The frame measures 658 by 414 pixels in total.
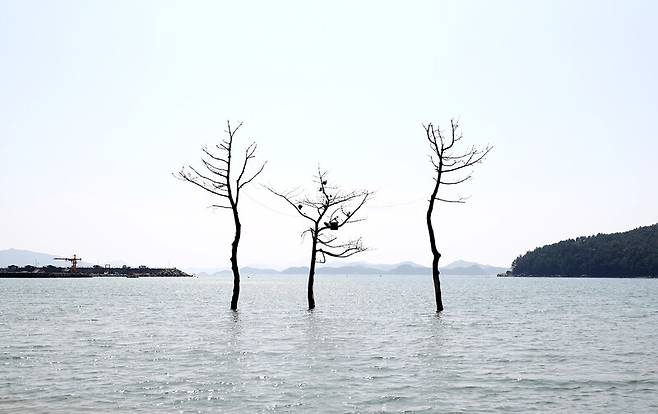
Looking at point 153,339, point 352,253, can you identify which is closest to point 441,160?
point 352,253

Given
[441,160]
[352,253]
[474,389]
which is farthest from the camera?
[352,253]

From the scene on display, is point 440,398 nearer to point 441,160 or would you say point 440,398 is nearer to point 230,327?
point 230,327

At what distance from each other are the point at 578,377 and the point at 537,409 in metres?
5.33

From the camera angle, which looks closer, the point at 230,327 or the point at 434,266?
the point at 230,327

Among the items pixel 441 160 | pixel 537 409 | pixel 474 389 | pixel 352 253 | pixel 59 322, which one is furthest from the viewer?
pixel 352 253

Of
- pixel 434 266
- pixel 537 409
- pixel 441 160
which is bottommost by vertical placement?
pixel 537 409

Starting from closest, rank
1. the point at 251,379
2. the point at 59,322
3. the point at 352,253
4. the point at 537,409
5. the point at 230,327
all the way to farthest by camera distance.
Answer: the point at 537,409, the point at 251,379, the point at 230,327, the point at 59,322, the point at 352,253

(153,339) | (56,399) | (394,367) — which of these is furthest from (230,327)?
(56,399)

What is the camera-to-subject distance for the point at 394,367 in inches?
802

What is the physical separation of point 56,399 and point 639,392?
48.2 feet

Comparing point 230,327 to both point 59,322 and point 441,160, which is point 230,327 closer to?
point 59,322

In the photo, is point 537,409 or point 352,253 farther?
point 352,253

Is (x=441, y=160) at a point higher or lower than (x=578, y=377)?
higher

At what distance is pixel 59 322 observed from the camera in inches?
1479
